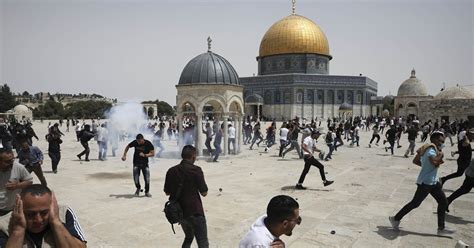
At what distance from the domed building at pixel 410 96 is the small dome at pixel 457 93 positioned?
15918 mm

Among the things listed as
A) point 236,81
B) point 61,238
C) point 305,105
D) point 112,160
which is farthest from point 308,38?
point 61,238

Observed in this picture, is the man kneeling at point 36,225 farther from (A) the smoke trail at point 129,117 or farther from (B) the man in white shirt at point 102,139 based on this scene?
(A) the smoke trail at point 129,117

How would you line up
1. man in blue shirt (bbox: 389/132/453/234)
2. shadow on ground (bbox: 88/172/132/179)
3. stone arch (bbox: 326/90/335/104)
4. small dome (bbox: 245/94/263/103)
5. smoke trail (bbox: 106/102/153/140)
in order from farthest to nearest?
1. stone arch (bbox: 326/90/335/104)
2. small dome (bbox: 245/94/263/103)
3. smoke trail (bbox: 106/102/153/140)
4. shadow on ground (bbox: 88/172/132/179)
5. man in blue shirt (bbox: 389/132/453/234)

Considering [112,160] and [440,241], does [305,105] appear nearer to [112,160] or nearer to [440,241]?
[112,160]

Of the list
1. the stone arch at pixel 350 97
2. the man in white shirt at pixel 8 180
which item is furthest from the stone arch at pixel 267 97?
the man in white shirt at pixel 8 180

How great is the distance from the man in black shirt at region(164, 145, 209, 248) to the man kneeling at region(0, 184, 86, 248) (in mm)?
1863

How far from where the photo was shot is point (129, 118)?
26.7 meters

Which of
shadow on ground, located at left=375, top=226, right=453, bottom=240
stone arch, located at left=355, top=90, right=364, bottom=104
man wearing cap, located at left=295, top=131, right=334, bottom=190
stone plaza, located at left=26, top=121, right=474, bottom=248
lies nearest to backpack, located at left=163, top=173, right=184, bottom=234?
stone plaza, located at left=26, top=121, right=474, bottom=248

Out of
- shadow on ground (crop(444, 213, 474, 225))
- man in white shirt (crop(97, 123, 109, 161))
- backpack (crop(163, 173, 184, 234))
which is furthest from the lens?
man in white shirt (crop(97, 123, 109, 161))

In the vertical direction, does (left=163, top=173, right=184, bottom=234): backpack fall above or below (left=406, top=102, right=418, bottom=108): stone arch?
below

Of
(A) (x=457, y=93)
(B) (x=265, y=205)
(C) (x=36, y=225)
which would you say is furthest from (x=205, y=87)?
(A) (x=457, y=93)

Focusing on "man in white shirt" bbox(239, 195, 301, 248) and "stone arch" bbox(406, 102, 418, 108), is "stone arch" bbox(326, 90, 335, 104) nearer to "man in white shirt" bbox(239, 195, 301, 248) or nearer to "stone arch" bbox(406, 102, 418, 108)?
"stone arch" bbox(406, 102, 418, 108)

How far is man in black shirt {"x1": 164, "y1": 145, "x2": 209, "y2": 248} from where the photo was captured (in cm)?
401

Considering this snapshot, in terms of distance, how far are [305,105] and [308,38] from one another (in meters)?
12.3
